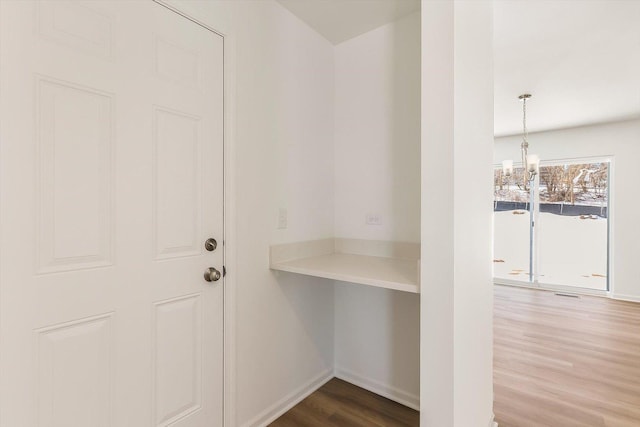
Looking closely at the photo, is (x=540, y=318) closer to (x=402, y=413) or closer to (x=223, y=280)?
(x=402, y=413)

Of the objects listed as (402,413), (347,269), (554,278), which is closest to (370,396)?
(402,413)

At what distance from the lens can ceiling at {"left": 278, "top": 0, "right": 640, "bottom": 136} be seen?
2.01 metres

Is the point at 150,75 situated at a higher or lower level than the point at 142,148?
higher

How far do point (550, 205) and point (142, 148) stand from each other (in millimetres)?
6359

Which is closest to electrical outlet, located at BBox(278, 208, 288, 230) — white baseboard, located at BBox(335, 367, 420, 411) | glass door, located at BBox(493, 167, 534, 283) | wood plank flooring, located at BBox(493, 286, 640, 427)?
white baseboard, located at BBox(335, 367, 420, 411)

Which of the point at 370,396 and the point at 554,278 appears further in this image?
the point at 554,278

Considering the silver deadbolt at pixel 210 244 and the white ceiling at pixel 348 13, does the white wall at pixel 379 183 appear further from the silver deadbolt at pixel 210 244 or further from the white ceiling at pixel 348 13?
the silver deadbolt at pixel 210 244

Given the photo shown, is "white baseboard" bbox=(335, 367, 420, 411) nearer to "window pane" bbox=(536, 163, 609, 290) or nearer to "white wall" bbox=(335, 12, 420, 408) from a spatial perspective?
"white wall" bbox=(335, 12, 420, 408)

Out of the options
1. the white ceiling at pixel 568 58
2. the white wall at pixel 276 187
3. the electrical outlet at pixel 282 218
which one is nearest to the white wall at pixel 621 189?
the white ceiling at pixel 568 58

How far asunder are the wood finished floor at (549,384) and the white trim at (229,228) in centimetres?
44

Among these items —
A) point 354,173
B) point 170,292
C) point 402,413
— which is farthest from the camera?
point 354,173

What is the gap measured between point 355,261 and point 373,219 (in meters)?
0.38

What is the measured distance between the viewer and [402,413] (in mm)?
→ 1971

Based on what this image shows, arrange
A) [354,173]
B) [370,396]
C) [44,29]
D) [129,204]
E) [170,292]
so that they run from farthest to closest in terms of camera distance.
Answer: [354,173]
[370,396]
[170,292]
[129,204]
[44,29]
